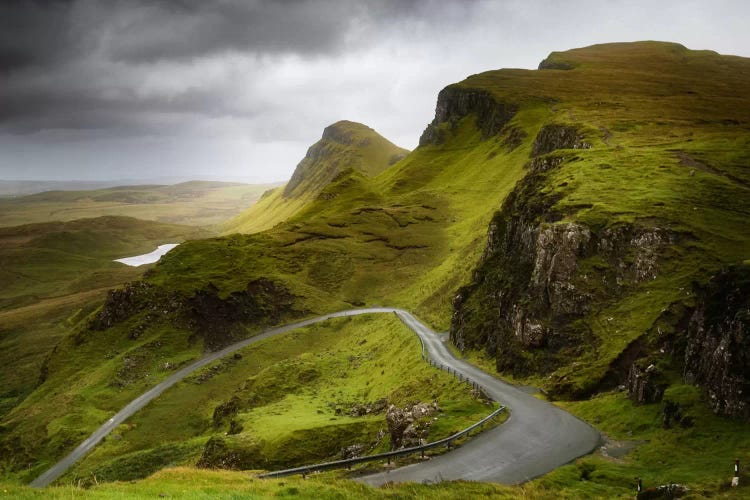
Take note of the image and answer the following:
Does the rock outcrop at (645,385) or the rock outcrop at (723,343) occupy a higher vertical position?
the rock outcrop at (723,343)

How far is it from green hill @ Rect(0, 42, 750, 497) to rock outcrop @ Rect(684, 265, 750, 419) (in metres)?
0.12

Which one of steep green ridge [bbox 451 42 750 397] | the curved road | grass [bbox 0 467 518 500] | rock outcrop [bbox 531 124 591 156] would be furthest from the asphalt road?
rock outcrop [bbox 531 124 591 156]

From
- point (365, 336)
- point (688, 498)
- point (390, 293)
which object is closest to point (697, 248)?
point (688, 498)

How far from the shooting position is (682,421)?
2853cm

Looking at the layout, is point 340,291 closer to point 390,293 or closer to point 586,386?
point 390,293

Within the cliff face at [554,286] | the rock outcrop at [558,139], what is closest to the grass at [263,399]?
the cliff face at [554,286]

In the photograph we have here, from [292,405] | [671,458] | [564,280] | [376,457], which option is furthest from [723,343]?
[292,405]

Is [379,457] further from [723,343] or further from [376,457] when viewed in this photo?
[723,343]

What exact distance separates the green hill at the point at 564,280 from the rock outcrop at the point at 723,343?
0.38ft

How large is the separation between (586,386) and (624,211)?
74.4ft

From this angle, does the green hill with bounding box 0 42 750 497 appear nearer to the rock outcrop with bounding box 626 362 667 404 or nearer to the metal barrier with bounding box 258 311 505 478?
the rock outcrop with bounding box 626 362 667 404

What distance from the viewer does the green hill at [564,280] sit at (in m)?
30.0

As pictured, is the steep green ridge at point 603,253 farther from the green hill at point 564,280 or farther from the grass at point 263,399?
the grass at point 263,399

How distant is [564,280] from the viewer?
4959cm
